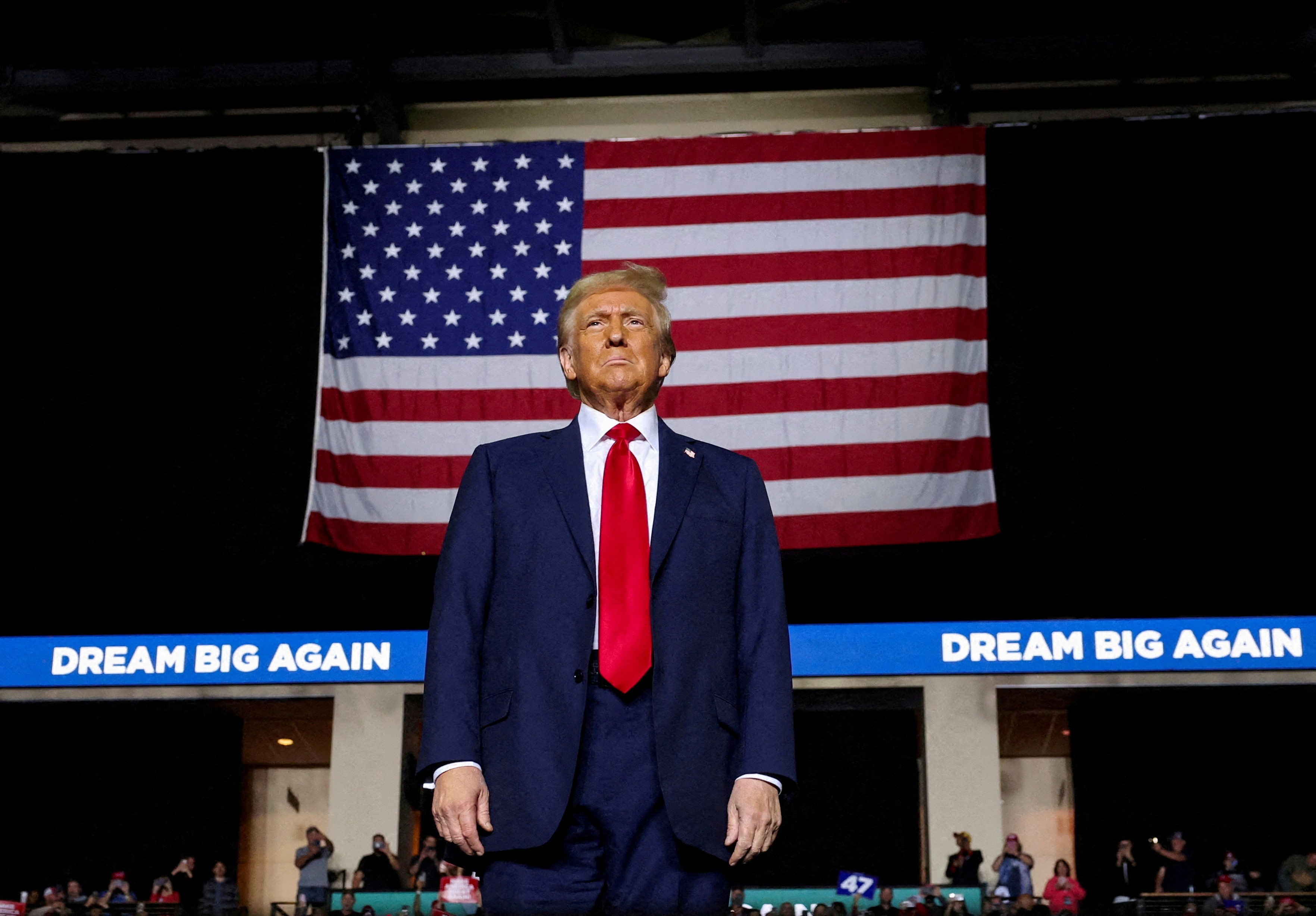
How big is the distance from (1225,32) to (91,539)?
10568 millimetres

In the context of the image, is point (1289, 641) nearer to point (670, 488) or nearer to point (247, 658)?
point (247, 658)

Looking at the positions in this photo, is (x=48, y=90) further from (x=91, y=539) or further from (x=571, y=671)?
(x=571, y=671)

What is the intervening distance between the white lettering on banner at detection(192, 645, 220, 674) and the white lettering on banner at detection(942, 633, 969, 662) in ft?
22.4

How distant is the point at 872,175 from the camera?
33.9ft

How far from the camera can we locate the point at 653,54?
12320mm

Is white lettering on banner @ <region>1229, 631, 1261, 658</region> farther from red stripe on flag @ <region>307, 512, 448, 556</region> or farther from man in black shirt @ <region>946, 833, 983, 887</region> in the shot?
red stripe on flag @ <region>307, 512, 448, 556</region>

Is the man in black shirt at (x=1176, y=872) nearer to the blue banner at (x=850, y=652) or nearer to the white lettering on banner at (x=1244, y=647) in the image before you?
the blue banner at (x=850, y=652)

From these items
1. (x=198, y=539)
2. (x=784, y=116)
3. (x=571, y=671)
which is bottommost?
(x=571, y=671)

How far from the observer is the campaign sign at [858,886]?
10.8 meters

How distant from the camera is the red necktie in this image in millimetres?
2166

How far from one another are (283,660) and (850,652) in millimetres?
5323

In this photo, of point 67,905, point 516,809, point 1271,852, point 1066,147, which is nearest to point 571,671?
point 516,809

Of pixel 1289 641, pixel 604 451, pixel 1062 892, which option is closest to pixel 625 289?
pixel 604 451

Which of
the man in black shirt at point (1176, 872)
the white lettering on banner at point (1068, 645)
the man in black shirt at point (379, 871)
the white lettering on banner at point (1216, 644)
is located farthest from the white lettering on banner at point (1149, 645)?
the man in black shirt at point (379, 871)
